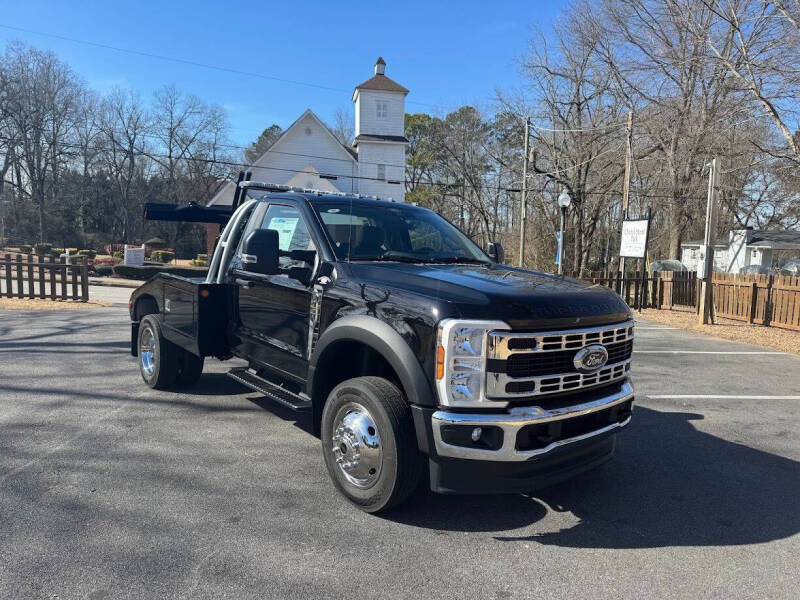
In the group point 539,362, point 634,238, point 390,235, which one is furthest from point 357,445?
point 634,238

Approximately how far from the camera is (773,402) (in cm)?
670

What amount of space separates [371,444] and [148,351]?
3.91 metres

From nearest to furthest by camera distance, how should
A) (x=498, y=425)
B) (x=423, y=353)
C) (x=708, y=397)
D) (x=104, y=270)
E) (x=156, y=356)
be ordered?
(x=498, y=425), (x=423, y=353), (x=156, y=356), (x=708, y=397), (x=104, y=270)

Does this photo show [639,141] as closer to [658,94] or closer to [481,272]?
[658,94]

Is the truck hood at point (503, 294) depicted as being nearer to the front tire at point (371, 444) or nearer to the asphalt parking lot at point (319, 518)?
the front tire at point (371, 444)

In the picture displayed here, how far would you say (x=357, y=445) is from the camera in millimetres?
3455

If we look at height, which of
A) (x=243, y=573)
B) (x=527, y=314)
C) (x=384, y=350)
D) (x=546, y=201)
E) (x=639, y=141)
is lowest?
(x=243, y=573)

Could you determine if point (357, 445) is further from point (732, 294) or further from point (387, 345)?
point (732, 294)

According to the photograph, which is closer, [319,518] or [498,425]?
[498,425]

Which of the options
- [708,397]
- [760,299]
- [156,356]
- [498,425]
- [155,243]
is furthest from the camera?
[155,243]

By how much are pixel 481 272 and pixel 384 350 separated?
1.07m

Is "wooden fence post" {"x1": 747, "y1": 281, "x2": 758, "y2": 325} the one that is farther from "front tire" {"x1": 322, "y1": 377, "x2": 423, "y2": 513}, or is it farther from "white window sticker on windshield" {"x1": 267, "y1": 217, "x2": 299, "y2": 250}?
"front tire" {"x1": 322, "y1": 377, "x2": 423, "y2": 513}

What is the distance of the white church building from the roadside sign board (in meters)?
18.7

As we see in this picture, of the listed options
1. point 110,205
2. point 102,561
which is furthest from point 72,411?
point 110,205
